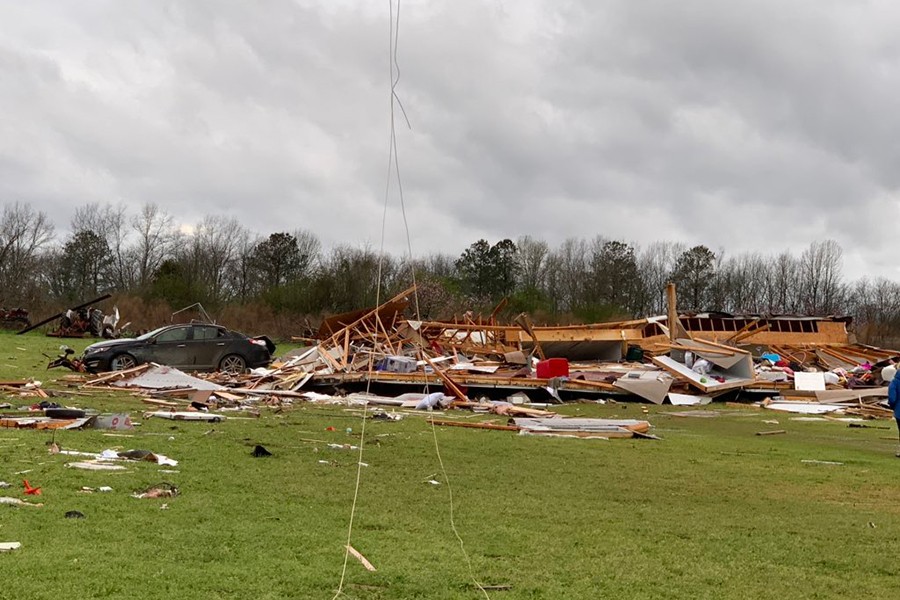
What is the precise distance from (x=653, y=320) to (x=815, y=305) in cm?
5018

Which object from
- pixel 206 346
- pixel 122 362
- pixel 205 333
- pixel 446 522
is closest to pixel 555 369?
pixel 206 346

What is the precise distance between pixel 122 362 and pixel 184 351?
1755mm

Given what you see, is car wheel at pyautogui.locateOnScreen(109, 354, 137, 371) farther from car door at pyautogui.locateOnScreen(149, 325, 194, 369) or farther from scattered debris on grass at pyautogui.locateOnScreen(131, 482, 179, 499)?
scattered debris on grass at pyautogui.locateOnScreen(131, 482, 179, 499)

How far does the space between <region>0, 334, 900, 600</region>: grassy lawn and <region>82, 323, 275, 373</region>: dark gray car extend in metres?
11.1

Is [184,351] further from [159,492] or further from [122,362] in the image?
[159,492]

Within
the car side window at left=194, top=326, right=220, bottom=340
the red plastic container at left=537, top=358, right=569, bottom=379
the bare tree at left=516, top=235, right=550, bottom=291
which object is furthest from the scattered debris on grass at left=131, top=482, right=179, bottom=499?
the bare tree at left=516, top=235, right=550, bottom=291

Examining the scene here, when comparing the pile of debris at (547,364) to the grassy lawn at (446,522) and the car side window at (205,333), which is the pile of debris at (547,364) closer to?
the car side window at (205,333)

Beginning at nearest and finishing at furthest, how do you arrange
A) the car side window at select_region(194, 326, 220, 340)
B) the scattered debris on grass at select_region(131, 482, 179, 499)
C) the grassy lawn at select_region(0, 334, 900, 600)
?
the grassy lawn at select_region(0, 334, 900, 600)
the scattered debris on grass at select_region(131, 482, 179, 499)
the car side window at select_region(194, 326, 220, 340)

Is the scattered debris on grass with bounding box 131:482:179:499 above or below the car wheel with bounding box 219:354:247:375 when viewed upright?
below

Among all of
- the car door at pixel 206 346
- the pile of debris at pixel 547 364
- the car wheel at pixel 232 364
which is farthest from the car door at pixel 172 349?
the pile of debris at pixel 547 364

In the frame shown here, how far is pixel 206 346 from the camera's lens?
2353 centimetres

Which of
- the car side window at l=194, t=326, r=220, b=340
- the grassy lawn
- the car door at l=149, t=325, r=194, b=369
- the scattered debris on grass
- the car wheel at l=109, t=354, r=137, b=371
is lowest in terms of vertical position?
the grassy lawn

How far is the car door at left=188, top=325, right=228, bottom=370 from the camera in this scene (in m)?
23.4

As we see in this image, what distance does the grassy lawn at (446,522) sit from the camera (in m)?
4.93
